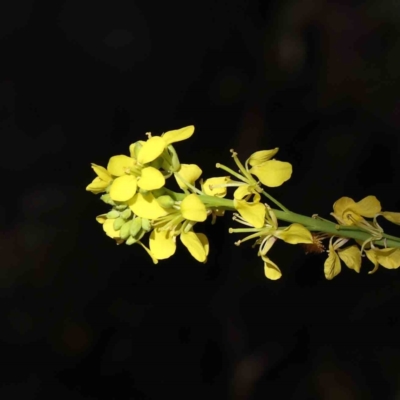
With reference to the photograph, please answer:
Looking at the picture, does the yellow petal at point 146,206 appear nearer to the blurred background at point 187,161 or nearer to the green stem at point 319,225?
the green stem at point 319,225

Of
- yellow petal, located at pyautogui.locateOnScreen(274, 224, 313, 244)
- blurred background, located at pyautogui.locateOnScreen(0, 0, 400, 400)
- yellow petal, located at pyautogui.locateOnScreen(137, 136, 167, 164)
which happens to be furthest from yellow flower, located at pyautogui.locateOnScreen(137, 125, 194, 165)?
blurred background, located at pyautogui.locateOnScreen(0, 0, 400, 400)

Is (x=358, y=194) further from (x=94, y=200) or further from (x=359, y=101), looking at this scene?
(x=94, y=200)

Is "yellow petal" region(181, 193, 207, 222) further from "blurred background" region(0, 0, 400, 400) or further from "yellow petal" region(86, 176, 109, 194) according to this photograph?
"blurred background" region(0, 0, 400, 400)

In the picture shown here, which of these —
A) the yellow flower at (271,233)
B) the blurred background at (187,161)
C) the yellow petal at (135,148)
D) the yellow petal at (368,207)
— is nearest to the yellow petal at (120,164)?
the yellow petal at (135,148)

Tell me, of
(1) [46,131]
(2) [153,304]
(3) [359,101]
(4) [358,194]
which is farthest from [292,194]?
(1) [46,131]

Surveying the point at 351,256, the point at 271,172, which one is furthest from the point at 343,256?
→ the point at 271,172

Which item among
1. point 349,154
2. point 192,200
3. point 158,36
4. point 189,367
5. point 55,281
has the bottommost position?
point 189,367

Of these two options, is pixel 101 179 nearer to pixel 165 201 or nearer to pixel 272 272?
pixel 165 201
